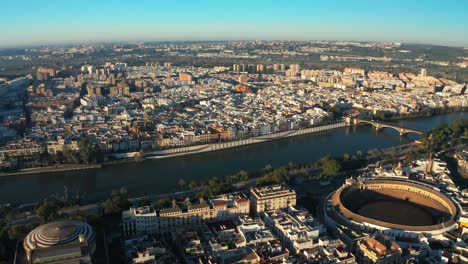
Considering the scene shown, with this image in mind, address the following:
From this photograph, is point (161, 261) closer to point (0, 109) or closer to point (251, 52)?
point (0, 109)

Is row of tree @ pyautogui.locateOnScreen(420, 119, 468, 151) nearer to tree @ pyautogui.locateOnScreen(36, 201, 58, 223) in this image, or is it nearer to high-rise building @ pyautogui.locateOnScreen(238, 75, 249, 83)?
tree @ pyautogui.locateOnScreen(36, 201, 58, 223)

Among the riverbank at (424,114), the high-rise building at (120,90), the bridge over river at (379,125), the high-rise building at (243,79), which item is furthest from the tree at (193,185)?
the high-rise building at (243,79)

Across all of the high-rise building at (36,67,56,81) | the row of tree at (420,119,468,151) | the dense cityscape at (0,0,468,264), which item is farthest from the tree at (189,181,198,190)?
the high-rise building at (36,67,56,81)

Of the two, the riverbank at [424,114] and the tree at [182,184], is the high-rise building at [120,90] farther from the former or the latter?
the tree at [182,184]

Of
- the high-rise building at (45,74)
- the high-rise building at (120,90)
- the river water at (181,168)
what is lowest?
the river water at (181,168)

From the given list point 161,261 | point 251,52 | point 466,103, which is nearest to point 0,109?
point 161,261

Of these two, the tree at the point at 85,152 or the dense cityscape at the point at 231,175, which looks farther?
the tree at the point at 85,152
